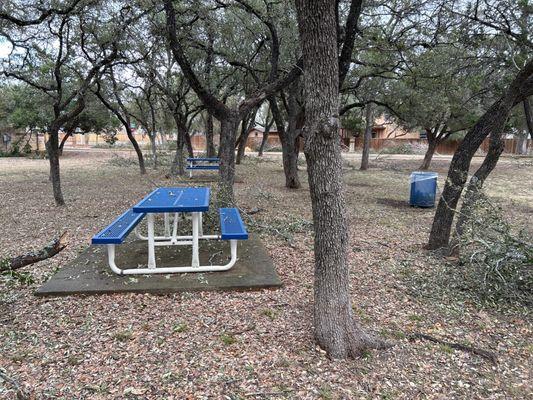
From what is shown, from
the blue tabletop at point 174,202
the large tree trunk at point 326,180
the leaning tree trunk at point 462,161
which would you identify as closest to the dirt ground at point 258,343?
the large tree trunk at point 326,180

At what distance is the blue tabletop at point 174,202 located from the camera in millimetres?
3771

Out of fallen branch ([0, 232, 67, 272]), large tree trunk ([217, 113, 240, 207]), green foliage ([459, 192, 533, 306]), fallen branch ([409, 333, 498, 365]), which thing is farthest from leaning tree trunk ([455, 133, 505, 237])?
fallen branch ([0, 232, 67, 272])

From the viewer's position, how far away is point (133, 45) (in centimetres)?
814

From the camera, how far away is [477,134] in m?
4.56

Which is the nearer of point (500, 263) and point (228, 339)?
point (228, 339)

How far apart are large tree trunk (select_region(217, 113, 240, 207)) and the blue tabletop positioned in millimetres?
1067

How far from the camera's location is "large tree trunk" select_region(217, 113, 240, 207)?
A: 646 centimetres

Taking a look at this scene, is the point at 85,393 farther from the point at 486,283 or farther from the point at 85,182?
the point at 85,182

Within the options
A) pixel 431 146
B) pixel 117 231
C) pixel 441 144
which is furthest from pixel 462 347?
pixel 441 144

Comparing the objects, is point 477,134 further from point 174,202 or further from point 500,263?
point 174,202

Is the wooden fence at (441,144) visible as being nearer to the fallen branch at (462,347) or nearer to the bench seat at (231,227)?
the bench seat at (231,227)

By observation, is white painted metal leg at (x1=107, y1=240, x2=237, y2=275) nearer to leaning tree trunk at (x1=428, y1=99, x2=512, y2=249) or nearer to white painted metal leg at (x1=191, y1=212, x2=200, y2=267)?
white painted metal leg at (x1=191, y1=212, x2=200, y2=267)

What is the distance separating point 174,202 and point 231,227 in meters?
0.67

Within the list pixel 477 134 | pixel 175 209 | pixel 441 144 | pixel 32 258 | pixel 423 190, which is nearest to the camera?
pixel 32 258
